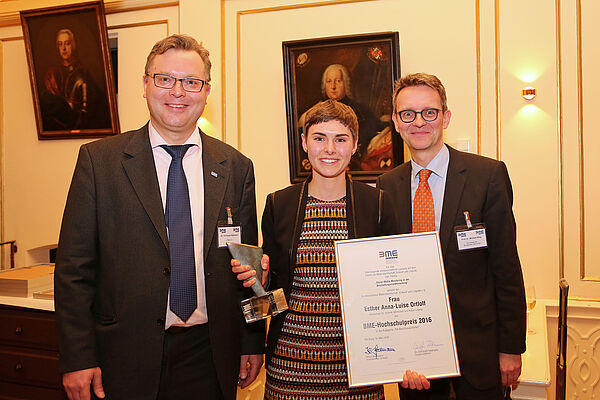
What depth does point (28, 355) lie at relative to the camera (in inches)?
152

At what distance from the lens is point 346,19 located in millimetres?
4527

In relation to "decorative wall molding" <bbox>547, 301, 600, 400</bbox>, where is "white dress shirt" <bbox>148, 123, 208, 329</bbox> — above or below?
above

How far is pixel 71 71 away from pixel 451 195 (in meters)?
4.42

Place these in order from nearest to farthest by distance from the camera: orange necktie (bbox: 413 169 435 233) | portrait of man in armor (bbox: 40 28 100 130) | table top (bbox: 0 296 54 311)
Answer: orange necktie (bbox: 413 169 435 233) < table top (bbox: 0 296 54 311) < portrait of man in armor (bbox: 40 28 100 130)

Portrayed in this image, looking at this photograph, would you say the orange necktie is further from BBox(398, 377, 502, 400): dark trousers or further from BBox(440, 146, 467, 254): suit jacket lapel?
BBox(398, 377, 502, 400): dark trousers

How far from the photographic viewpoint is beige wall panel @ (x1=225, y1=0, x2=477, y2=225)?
4.26 metres

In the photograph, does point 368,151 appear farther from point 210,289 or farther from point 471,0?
point 210,289

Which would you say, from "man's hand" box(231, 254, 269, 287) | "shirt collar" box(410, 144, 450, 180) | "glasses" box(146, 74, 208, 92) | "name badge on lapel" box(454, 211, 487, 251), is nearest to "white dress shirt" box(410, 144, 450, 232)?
"shirt collar" box(410, 144, 450, 180)

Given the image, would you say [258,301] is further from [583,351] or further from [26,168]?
[26,168]

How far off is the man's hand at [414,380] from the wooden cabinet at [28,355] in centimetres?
298

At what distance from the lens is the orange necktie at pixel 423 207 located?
2.25 metres

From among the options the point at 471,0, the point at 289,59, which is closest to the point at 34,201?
the point at 289,59
